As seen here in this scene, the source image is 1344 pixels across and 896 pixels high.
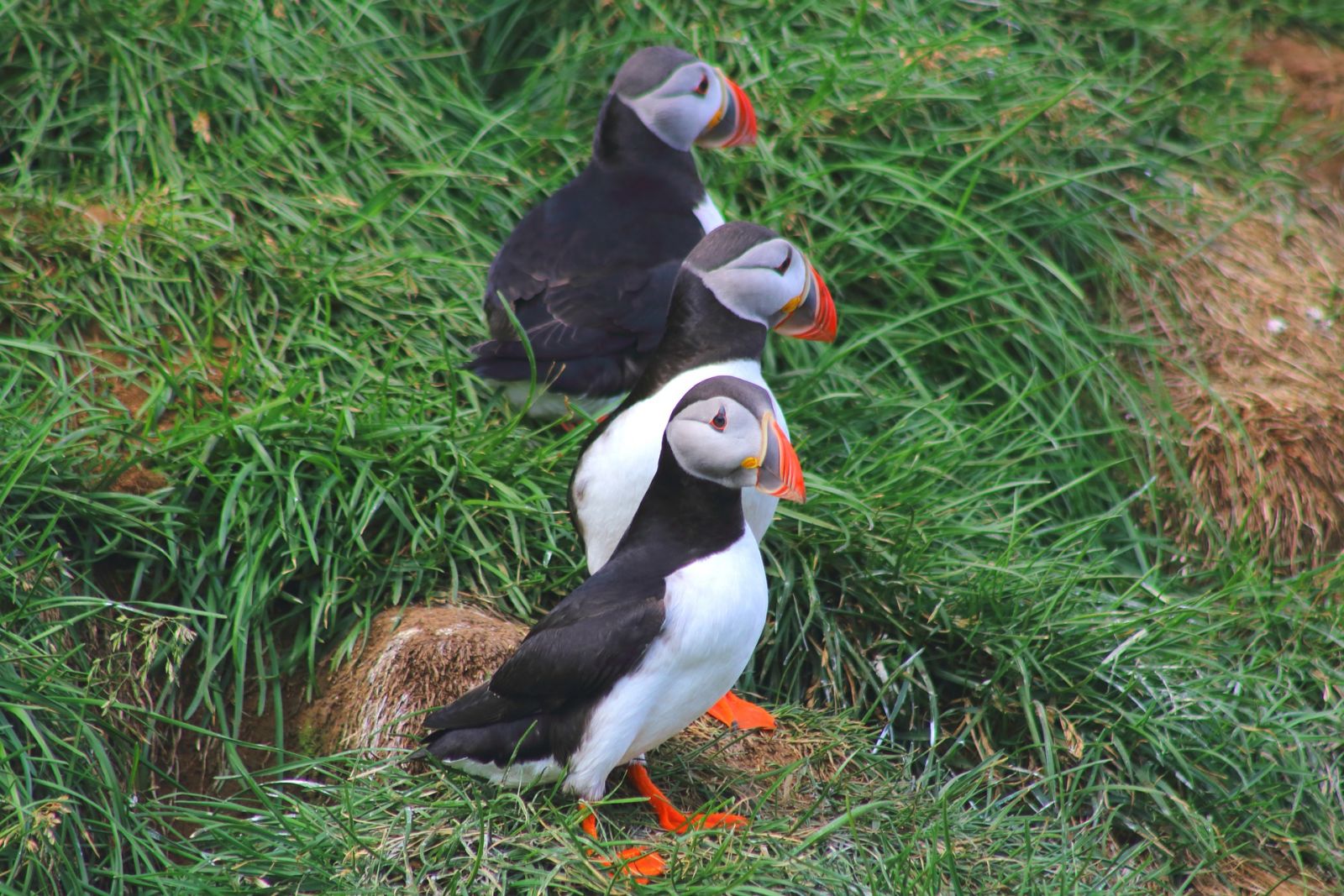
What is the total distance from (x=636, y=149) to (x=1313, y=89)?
3466 millimetres

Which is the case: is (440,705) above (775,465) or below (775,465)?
below

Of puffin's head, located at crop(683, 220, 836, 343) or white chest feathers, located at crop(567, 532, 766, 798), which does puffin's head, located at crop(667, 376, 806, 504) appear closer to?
white chest feathers, located at crop(567, 532, 766, 798)

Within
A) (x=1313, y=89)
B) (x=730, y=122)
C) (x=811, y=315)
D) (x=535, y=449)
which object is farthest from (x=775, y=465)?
(x=1313, y=89)

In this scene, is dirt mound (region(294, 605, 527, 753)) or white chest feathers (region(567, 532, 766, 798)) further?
dirt mound (region(294, 605, 527, 753))

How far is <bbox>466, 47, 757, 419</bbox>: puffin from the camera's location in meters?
3.69

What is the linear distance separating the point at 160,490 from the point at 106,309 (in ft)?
2.62

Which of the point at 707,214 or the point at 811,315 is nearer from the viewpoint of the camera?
the point at 811,315

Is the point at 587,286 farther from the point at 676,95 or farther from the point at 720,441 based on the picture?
the point at 720,441

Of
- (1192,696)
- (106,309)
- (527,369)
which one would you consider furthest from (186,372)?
(1192,696)

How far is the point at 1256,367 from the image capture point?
462cm

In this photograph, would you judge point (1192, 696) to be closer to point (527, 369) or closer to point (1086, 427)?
point (1086, 427)

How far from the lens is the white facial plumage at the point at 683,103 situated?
4023 millimetres

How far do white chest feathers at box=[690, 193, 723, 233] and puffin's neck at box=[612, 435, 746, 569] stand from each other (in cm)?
145

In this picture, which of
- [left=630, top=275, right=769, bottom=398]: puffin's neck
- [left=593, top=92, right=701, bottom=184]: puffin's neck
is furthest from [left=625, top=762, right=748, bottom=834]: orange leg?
[left=593, top=92, right=701, bottom=184]: puffin's neck
